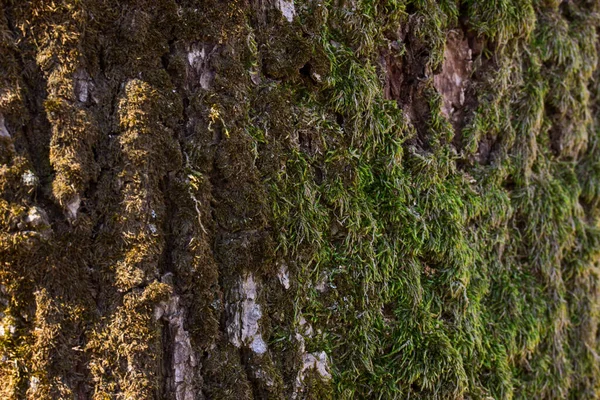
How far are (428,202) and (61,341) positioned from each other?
53.2 inches

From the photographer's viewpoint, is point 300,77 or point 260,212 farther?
point 300,77

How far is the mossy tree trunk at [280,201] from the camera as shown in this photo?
142 centimetres

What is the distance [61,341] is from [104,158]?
54 cm

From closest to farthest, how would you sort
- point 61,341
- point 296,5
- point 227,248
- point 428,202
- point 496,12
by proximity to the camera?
point 61,341
point 227,248
point 296,5
point 428,202
point 496,12

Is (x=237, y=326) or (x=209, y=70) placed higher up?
(x=209, y=70)

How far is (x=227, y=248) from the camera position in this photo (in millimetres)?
1558

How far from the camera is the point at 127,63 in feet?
4.89

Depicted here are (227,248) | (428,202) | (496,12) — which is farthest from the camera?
(496,12)

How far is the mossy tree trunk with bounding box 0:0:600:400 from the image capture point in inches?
55.8

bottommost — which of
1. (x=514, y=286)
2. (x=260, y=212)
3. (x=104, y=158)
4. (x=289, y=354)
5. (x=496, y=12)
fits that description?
(x=289, y=354)

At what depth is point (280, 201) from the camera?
167 cm

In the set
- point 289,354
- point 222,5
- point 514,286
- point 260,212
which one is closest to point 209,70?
point 222,5

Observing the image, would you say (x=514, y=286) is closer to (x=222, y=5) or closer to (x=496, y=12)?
(x=496, y=12)

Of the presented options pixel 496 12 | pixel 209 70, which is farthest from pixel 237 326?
pixel 496 12
